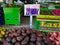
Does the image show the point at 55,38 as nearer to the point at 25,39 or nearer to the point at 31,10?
the point at 25,39

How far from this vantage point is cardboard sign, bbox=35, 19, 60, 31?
2.13 metres

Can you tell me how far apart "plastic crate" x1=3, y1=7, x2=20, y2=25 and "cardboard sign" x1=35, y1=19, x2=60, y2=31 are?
1328 millimetres

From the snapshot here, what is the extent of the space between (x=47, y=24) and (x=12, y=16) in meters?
1.41

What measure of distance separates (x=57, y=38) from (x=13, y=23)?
7.14 ft

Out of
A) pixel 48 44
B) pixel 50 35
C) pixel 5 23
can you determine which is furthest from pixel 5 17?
pixel 48 44

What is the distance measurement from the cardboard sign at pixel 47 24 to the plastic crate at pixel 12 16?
1.33 metres

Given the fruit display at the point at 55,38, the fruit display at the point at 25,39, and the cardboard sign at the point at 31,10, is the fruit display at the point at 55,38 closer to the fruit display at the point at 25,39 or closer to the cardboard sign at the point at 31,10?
the fruit display at the point at 25,39

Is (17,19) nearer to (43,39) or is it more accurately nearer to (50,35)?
(50,35)

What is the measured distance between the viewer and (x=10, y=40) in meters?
1.15

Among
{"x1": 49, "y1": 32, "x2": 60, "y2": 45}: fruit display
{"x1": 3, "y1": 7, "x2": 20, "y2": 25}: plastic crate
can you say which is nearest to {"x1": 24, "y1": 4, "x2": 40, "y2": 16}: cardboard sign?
{"x1": 49, "y1": 32, "x2": 60, "y2": 45}: fruit display

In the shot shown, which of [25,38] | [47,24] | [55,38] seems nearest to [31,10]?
[47,24]

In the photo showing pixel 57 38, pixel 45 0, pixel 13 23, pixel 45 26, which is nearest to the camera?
pixel 57 38

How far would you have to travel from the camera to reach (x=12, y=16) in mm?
3408

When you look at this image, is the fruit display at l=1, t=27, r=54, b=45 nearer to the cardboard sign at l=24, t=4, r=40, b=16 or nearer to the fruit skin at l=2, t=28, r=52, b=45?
the fruit skin at l=2, t=28, r=52, b=45
